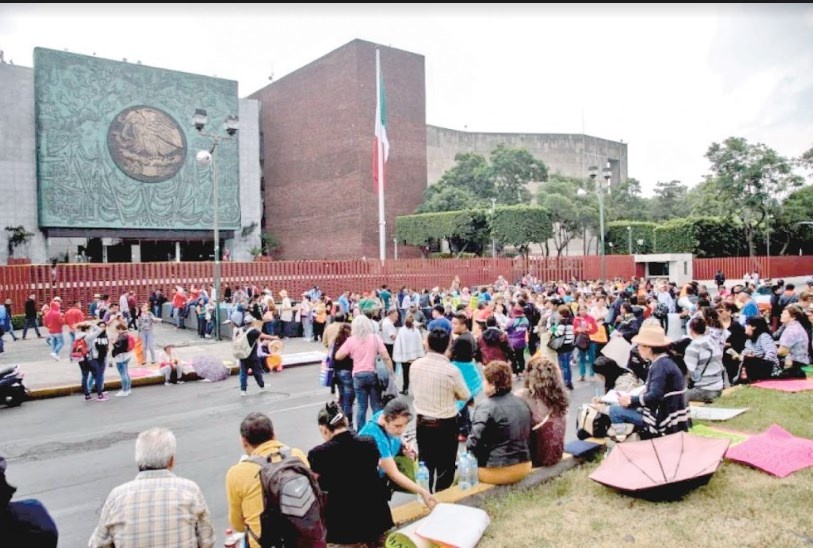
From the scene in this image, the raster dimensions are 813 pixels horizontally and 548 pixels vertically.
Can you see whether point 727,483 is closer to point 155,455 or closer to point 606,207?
point 155,455

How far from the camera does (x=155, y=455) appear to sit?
3.31 metres

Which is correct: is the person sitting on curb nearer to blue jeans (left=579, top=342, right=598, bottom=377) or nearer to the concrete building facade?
blue jeans (left=579, top=342, right=598, bottom=377)

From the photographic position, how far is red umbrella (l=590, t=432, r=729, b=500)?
519cm

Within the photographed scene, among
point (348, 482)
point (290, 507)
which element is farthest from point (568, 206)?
point (290, 507)

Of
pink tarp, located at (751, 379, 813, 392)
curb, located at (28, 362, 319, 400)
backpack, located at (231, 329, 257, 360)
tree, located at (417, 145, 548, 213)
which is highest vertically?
tree, located at (417, 145, 548, 213)

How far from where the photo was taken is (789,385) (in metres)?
9.36

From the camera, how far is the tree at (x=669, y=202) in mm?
73562

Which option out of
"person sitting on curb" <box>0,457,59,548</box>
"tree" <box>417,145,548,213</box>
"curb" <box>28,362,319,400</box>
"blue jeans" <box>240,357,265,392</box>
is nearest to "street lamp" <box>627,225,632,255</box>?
"tree" <box>417,145,548,213</box>

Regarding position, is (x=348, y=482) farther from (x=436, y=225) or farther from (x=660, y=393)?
(x=436, y=225)

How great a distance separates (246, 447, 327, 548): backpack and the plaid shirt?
397 millimetres

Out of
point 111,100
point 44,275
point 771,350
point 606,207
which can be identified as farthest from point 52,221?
point 606,207

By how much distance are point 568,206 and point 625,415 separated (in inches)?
1694

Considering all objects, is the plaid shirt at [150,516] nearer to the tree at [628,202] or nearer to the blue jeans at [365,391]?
the blue jeans at [365,391]

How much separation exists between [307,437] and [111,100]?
39.0 metres
